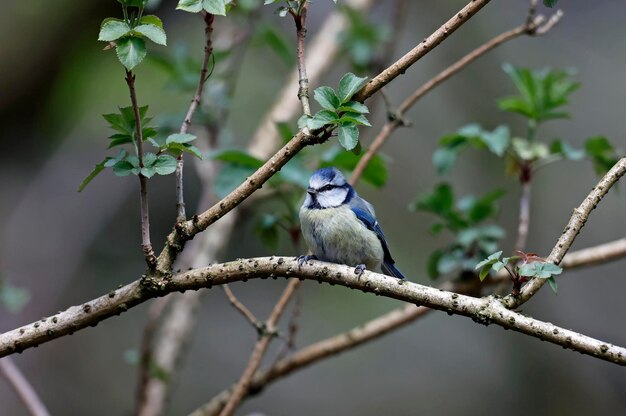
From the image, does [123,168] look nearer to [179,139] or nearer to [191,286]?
[179,139]

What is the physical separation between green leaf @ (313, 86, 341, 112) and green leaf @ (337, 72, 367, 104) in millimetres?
13

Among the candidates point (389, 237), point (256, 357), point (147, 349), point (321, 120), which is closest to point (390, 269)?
point (256, 357)

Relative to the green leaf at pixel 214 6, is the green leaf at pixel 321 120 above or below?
below

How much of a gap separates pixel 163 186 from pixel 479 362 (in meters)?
2.49

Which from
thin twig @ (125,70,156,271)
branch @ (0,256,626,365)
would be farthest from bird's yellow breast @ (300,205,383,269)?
thin twig @ (125,70,156,271)

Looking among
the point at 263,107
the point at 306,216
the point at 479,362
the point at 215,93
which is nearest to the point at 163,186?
the point at 263,107

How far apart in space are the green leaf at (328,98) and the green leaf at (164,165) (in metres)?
0.31

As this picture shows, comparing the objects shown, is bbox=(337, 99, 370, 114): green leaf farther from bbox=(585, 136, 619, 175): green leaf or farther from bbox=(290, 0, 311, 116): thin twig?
bbox=(585, 136, 619, 175): green leaf

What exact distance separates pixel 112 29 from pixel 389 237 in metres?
3.63

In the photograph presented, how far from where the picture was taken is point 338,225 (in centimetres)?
225

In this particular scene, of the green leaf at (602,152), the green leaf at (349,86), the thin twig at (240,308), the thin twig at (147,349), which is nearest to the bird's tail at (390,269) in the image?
the thin twig at (240,308)

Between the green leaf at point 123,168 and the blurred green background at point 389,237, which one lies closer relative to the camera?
the green leaf at point 123,168

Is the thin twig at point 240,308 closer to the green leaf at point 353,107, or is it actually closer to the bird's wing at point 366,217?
the bird's wing at point 366,217

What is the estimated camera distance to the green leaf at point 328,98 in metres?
1.32
